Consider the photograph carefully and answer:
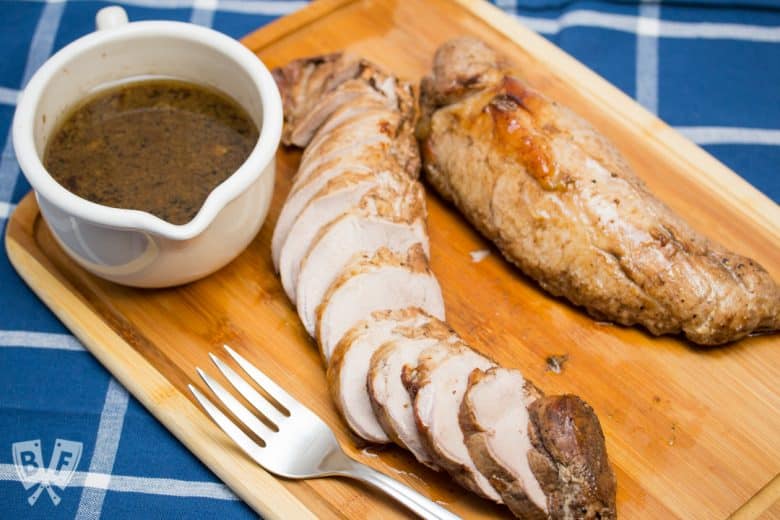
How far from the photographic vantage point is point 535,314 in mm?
3205

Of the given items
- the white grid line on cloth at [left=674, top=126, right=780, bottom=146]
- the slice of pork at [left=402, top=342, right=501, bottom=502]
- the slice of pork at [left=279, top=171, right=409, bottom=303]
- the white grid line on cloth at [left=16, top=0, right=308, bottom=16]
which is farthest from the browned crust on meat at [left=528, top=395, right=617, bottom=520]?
the white grid line on cloth at [left=16, top=0, right=308, bottom=16]

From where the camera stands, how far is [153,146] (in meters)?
3.08

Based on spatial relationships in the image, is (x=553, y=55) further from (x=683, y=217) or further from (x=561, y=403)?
(x=561, y=403)

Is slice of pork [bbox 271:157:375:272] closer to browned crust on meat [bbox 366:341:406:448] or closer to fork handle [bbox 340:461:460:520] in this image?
browned crust on meat [bbox 366:341:406:448]

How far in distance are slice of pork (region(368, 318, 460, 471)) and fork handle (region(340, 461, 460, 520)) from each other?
0.11 m

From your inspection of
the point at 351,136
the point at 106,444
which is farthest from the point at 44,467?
the point at 351,136

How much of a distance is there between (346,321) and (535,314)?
0.69 meters

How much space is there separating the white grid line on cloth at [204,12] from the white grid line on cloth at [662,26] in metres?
1.39

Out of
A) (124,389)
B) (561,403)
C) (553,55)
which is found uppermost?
(553,55)

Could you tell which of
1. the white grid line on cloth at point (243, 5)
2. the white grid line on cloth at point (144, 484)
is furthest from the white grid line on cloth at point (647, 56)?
the white grid line on cloth at point (144, 484)

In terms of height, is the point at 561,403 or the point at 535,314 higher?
the point at 561,403

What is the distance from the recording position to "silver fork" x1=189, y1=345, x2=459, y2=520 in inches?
108

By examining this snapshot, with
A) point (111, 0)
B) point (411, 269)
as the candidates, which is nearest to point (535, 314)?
point (411, 269)

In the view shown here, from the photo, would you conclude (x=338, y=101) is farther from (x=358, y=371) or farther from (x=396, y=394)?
(x=396, y=394)
